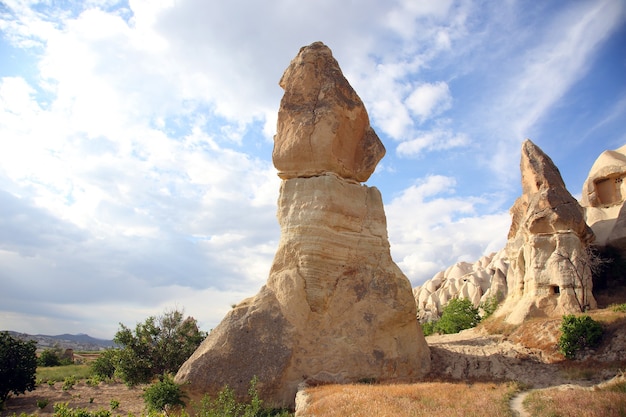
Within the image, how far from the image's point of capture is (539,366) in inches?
612

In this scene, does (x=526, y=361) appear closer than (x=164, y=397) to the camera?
No

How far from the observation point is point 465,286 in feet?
164

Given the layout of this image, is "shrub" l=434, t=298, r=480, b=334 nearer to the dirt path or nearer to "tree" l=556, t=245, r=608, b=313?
"tree" l=556, t=245, r=608, b=313

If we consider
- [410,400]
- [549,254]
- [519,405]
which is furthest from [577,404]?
[549,254]

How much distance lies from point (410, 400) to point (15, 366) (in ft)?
70.7

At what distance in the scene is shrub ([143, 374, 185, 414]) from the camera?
11.4 metres

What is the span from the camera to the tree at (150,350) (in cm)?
1852

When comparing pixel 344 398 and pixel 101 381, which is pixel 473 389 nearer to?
pixel 344 398

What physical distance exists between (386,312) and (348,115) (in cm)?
754

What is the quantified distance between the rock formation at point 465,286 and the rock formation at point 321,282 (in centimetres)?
2504

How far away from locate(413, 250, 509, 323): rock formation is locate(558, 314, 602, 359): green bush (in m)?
20.9

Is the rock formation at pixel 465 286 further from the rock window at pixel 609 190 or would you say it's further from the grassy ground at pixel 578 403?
the grassy ground at pixel 578 403

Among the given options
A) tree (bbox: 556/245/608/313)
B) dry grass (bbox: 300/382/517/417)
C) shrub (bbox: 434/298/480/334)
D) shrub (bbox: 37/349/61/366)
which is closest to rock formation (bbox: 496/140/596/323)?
tree (bbox: 556/245/608/313)

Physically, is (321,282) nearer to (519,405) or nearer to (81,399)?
(519,405)
